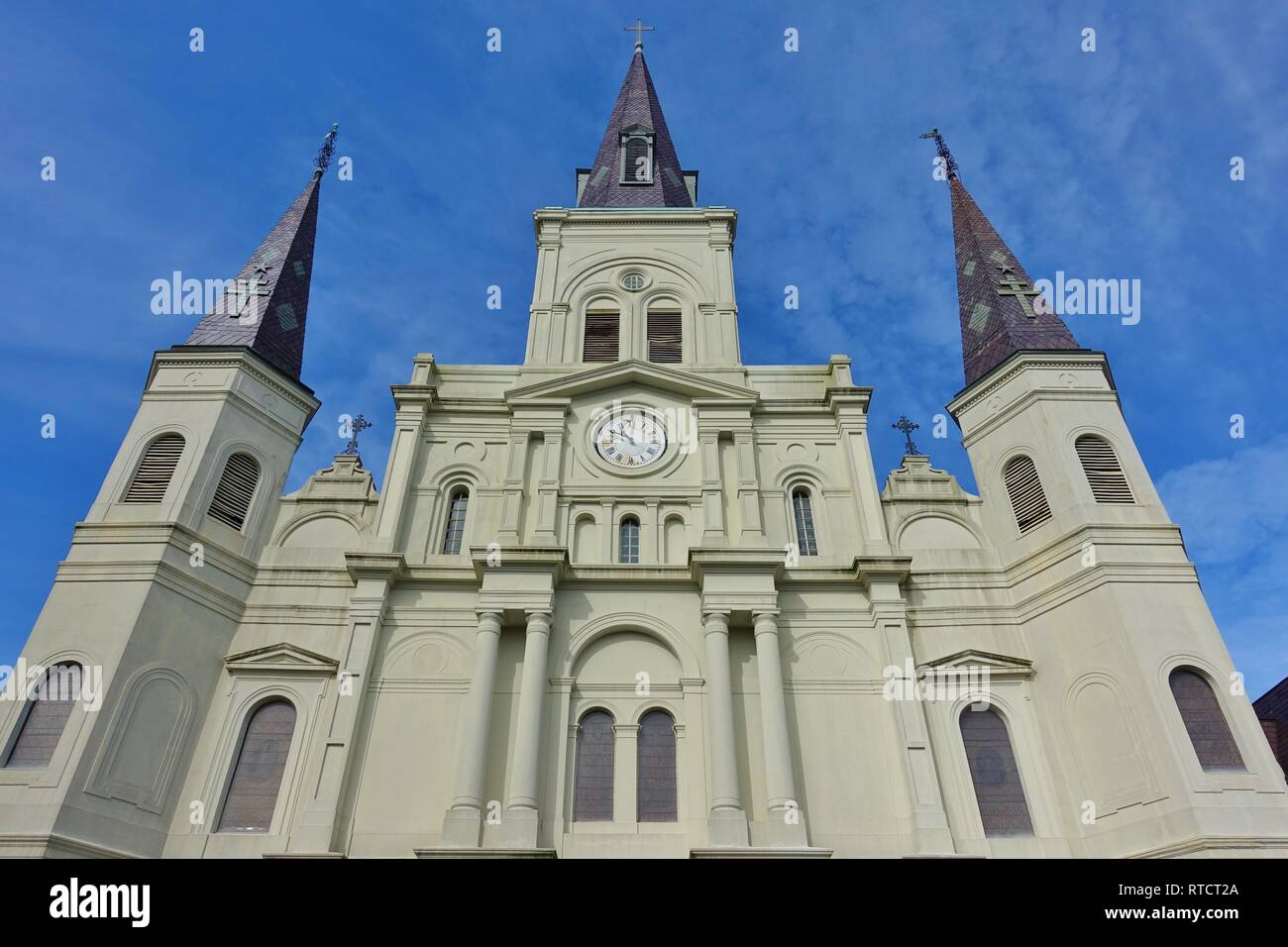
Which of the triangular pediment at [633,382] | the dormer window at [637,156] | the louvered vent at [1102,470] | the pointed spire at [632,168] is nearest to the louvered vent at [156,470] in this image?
the triangular pediment at [633,382]

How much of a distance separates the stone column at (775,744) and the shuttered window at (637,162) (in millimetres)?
18999

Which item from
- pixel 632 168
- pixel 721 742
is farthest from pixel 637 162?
pixel 721 742

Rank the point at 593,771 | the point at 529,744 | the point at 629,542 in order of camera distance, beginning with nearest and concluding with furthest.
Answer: the point at 529,744 < the point at 593,771 < the point at 629,542

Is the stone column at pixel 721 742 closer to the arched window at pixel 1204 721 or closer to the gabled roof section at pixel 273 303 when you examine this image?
the arched window at pixel 1204 721

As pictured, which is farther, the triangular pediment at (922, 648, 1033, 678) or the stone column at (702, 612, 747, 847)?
the triangular pediment at (922, 648, 1033, 678)

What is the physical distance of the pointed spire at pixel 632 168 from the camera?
29375mm

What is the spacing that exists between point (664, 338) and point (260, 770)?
570 inches

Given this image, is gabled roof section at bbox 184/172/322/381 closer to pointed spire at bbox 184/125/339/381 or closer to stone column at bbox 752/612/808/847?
pointed spire at bbox 184/125/339/381

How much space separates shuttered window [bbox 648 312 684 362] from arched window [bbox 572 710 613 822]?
10414 mm

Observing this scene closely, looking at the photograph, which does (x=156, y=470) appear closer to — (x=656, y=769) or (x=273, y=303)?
(x=273, y=303)

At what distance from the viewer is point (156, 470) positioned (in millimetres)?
18688

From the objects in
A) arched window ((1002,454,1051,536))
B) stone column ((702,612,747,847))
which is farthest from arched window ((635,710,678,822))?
arched window ((1002,454,1051,536))

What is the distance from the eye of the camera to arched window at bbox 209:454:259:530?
1888 cm

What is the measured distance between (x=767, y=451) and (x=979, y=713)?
7.68m
